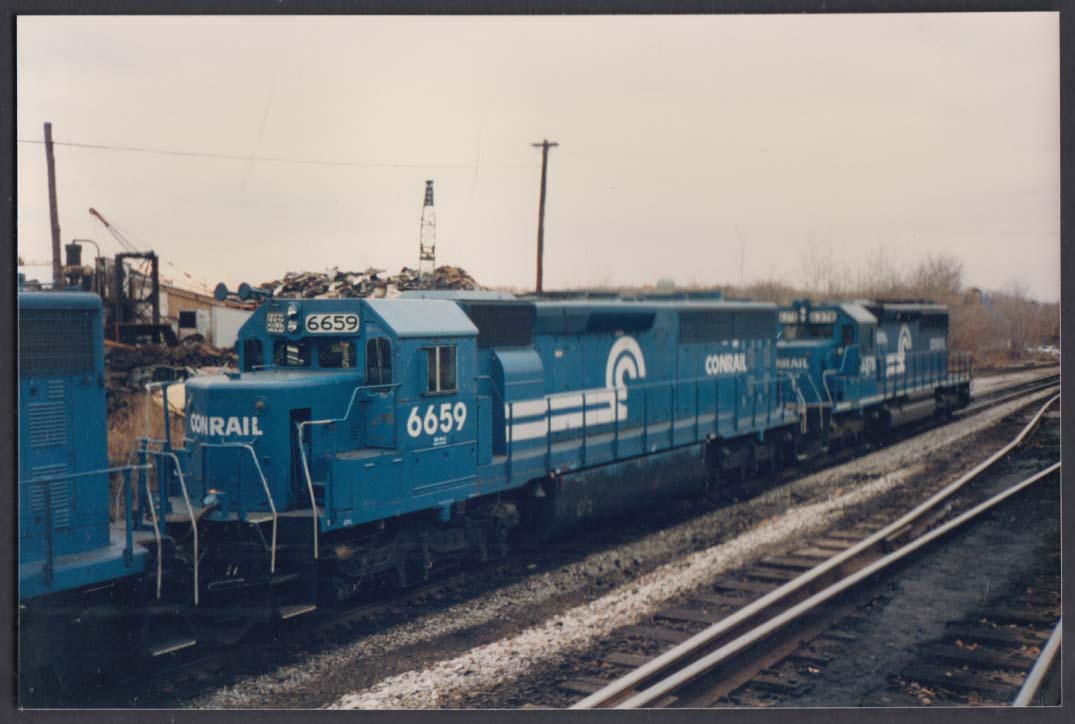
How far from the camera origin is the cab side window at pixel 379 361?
709cm

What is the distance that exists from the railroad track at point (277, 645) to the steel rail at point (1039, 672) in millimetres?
1976

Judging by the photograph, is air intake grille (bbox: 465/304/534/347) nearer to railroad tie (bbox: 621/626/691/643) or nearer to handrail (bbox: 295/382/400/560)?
handrail (bbox: 295/382/400/560)

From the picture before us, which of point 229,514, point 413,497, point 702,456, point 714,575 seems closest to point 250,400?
point 229,514

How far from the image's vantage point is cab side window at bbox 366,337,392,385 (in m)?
7.09

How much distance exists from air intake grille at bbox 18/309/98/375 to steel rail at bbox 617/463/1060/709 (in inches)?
159

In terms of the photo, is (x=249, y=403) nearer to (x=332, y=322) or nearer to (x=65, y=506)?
(x=332, y=322)

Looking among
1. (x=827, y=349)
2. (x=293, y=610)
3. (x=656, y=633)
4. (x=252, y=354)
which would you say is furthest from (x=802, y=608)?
(x=827, y=349)

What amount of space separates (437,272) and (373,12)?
7.83ft

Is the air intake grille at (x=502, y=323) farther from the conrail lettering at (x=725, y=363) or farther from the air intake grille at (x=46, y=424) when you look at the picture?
the conrail lettering at (x=725, y=363)

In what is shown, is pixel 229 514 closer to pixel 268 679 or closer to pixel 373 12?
pixel 268 679

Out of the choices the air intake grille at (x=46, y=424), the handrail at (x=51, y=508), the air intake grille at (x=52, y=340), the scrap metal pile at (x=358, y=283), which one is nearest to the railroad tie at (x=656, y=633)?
the scrap metal pile at (x=358, y=283)

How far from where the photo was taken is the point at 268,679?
5.88 m

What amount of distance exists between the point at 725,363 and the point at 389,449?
248 inches

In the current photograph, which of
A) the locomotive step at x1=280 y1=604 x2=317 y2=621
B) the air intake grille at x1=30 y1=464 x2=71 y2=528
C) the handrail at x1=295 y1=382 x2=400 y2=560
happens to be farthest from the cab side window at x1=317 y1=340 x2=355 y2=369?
the air intake grille at x1=30 y1=464 x2=71 y2=528
